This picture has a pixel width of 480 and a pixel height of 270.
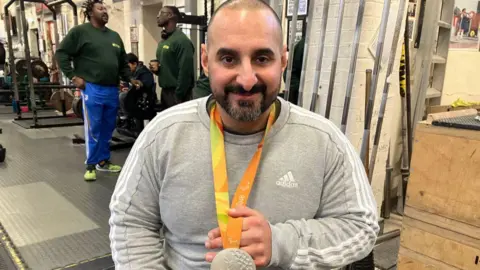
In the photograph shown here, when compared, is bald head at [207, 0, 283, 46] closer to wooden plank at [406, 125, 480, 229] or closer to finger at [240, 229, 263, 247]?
finger at [240, 229, 263, 247]

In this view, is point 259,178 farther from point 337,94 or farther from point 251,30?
point 337,94

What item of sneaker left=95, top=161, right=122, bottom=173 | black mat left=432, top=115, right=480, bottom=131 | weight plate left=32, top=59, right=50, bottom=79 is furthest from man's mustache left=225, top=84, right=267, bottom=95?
weight plate left=32, top=59, right=50, bottom=79

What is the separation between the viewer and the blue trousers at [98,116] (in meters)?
3.42

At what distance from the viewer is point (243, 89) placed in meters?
0.89

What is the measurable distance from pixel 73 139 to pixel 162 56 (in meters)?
2.02

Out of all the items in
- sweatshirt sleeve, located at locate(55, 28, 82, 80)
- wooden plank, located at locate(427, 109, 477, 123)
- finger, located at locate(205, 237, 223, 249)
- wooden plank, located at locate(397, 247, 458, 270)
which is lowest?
wooden plank, located at locate(397, 247, 458, 270)

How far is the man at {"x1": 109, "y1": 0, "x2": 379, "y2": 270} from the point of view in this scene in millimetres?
896

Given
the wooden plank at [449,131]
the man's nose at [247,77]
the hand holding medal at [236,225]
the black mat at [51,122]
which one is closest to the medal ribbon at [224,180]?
the hand holding medal at [236,225]

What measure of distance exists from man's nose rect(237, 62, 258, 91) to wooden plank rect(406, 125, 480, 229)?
1.14m

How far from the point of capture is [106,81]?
343cm

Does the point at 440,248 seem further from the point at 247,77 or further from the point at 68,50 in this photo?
the point at 68,50

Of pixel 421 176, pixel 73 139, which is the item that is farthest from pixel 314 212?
pixel 73 139

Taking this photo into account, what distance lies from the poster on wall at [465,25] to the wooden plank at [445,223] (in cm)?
190

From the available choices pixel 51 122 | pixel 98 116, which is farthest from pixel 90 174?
pixel 51 122
